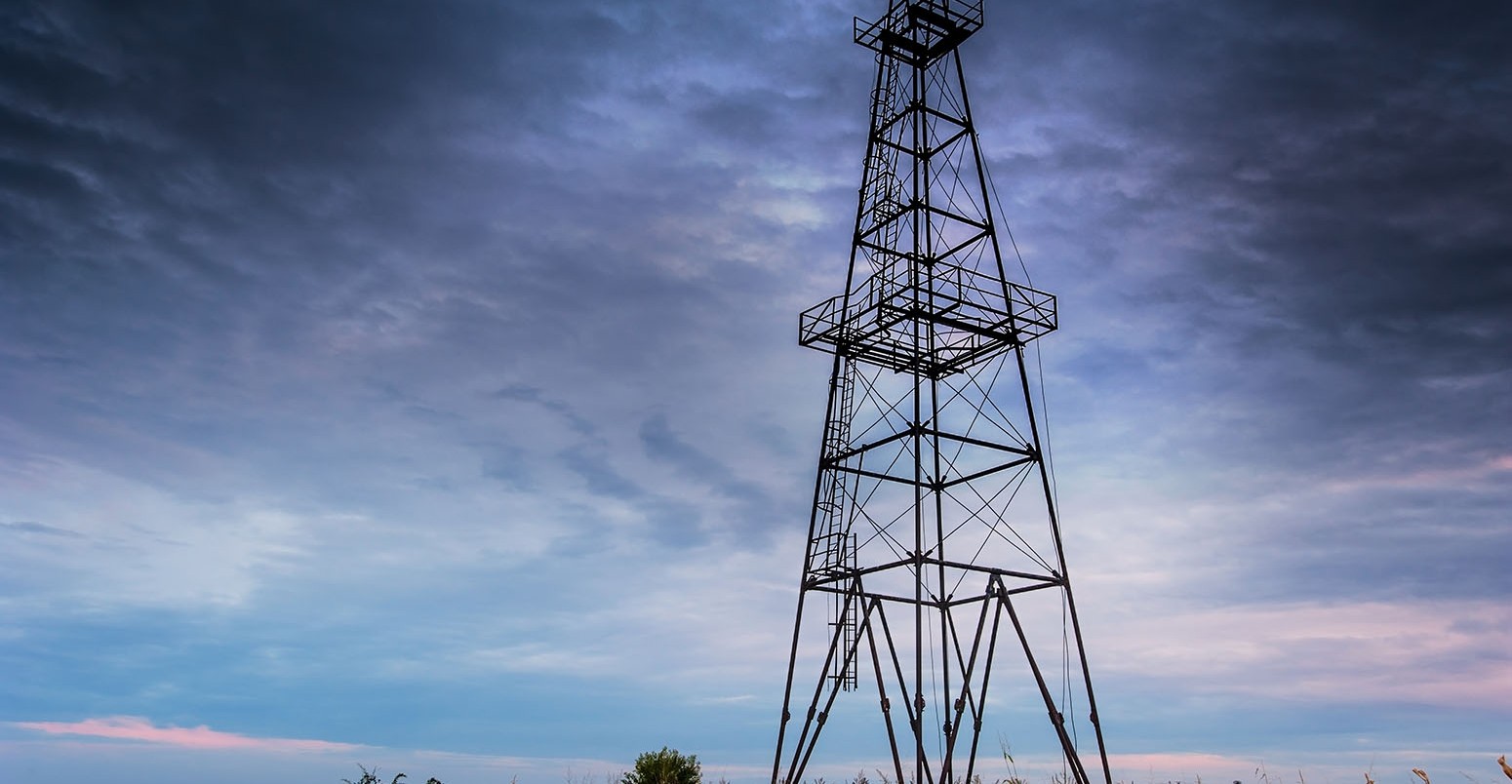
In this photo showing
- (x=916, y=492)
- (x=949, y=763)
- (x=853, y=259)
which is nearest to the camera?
(x=949, y=763)

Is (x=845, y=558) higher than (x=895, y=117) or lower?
lower

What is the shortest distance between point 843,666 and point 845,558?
2.76m

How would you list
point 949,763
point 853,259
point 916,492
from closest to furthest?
point 949,763 → point 916,492 → point 853,259

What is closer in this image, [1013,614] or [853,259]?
[1013,614]

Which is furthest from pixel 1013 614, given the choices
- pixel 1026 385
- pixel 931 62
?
pixel 931 62

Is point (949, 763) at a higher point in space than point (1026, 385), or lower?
lower

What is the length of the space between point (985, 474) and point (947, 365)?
10.4ft

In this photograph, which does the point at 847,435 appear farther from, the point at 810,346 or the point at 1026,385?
the point at 1026,385

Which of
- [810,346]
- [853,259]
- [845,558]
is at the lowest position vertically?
[845,558]

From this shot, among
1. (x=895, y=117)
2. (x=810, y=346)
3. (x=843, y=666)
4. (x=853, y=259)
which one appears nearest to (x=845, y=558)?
(x=843, y=666)

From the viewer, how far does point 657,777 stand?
3597 centimetres

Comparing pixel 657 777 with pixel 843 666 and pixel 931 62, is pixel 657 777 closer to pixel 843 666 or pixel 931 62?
pixel 843 666

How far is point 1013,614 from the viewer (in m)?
31.5

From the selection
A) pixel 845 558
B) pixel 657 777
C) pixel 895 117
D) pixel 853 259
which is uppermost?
pixel 895 117
